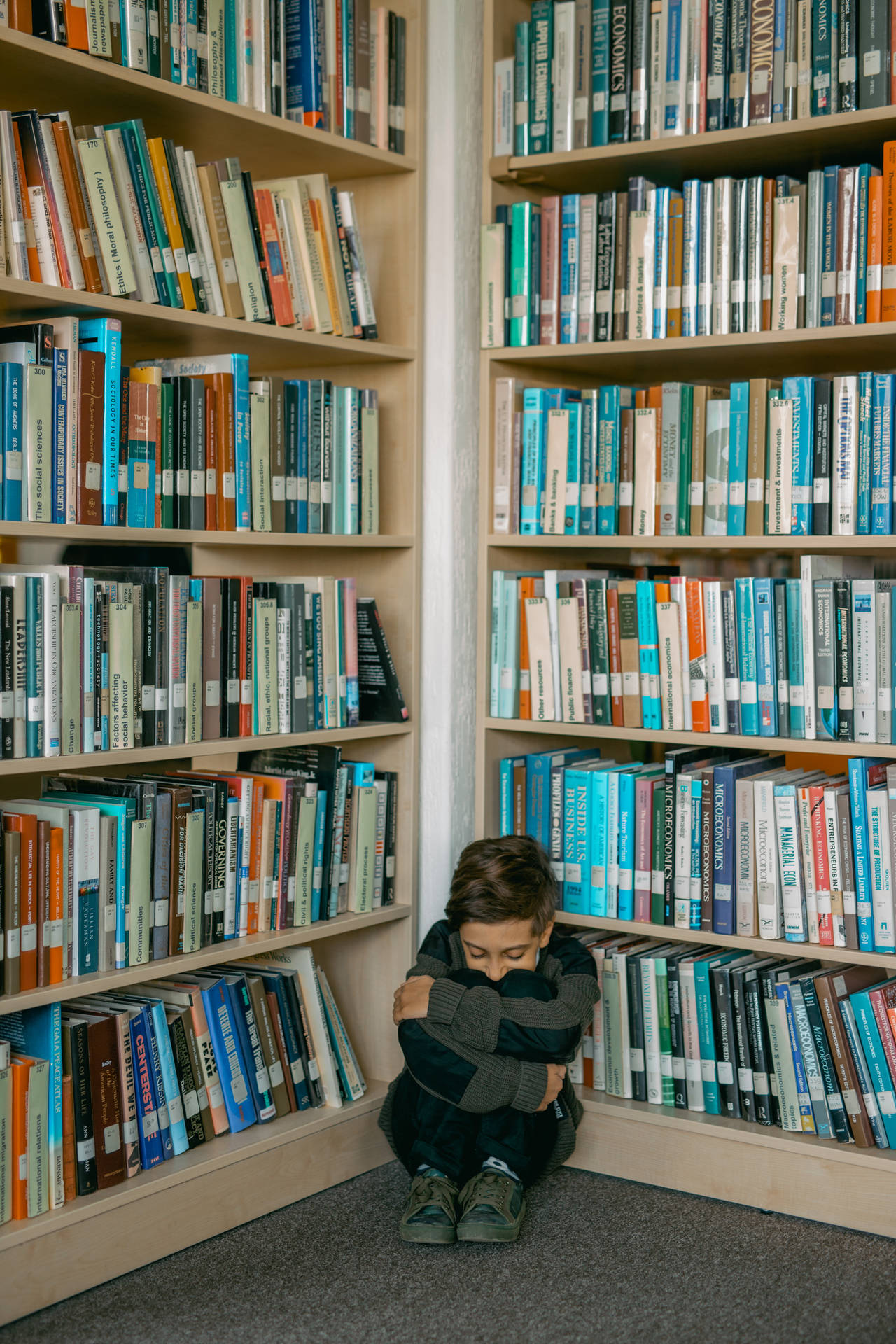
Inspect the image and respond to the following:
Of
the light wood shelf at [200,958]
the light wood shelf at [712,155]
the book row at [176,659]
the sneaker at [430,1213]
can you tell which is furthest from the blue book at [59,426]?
the sneaker at [430,1213]

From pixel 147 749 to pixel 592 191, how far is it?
148 cm

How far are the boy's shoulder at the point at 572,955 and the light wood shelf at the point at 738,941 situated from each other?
6 cm

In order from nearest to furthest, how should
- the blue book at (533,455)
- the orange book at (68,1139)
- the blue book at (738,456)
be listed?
A: the orange book at (68,1139), the blue book at (738,456), the blue book at (533,455)

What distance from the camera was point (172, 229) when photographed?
213 centimetres

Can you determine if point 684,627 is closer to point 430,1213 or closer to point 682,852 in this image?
point 682,852

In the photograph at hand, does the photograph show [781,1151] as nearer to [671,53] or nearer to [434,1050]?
A: [434,1050]

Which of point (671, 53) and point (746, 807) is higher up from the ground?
point (671, 53)

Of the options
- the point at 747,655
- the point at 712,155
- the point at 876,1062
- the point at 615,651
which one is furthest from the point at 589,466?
the point at 876,1062

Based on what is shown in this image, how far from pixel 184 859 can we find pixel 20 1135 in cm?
48

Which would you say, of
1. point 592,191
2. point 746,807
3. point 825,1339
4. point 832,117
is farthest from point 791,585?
point 825,1339

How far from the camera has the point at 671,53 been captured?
2.35 metres

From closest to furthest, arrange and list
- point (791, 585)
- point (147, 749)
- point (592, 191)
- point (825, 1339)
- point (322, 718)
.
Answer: point (825, 1339)
point (147, 749)
point (791, 585)
point (322, 718)
point (592, 191)

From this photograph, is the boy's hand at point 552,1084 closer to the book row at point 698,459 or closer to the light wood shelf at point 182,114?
the book row at point 698,459

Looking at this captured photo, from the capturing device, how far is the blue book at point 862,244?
86.3 inches
